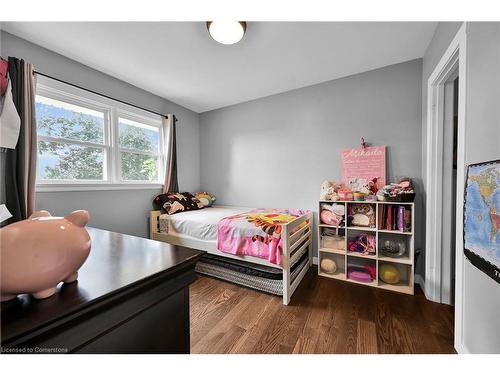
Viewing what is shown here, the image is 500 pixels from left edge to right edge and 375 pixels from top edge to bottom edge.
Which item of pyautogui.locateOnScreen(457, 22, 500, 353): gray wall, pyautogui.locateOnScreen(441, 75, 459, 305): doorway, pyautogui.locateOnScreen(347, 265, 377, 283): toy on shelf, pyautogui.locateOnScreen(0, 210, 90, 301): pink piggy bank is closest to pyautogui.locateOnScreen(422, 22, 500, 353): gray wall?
pyautogui.locateOnScreen(457, 22, 500, 353): gray wall

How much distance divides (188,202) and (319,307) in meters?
2.12

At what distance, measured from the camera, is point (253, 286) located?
1977 mm

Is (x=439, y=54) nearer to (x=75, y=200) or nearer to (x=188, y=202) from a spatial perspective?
(x=188, y=202)

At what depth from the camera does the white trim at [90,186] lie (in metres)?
1.85

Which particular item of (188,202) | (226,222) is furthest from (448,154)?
(188,202)

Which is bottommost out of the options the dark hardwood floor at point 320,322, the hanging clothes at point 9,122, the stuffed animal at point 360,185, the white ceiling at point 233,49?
the dark hardwood floor at point 320,322

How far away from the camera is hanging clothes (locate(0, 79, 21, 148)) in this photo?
4.99 ft

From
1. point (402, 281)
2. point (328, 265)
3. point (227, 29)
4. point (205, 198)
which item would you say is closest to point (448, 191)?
point (402, 281)

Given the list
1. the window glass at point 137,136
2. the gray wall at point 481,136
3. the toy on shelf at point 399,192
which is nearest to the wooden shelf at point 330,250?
the toy on shelf at point 399,192

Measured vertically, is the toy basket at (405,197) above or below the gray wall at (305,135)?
below

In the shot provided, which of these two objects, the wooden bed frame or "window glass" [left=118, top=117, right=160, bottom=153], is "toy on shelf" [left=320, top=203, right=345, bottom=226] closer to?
the wooden bed frame

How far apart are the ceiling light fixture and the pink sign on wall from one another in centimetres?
165

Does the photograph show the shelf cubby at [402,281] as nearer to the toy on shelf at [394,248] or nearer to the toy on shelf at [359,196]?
the toy on shelf at [394,248]

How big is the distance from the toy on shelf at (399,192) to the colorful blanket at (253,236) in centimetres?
98
